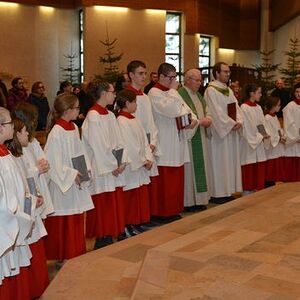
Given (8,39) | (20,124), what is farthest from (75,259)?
(8,39)

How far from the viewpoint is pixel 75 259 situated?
15.3ft

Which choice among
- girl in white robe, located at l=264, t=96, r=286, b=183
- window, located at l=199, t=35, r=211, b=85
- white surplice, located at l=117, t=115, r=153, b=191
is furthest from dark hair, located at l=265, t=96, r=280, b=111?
window, located at l=199, t=35, r=211, b=85

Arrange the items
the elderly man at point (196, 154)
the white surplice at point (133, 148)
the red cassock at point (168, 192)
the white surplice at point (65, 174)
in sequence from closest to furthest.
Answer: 1. the white surplice at point (65, 174)
2. the white surplice at point (133, 148)
3. the red cassock at point (168, 192)
4. the elderly man at point (196, 154)

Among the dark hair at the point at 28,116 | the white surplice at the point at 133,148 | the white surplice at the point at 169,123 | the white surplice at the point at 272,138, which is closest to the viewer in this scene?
the dark hair at the point at 28,116

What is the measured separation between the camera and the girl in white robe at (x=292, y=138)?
28.9ft

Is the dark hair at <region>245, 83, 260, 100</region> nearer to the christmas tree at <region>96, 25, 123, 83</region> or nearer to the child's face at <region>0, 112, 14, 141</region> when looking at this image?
the child's face at <region>0, 112, 14, 141</region>

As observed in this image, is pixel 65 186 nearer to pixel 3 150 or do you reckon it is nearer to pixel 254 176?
pixel 3 150

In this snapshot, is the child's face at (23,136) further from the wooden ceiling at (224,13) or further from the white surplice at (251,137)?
the wooden ceiling at (224,13)

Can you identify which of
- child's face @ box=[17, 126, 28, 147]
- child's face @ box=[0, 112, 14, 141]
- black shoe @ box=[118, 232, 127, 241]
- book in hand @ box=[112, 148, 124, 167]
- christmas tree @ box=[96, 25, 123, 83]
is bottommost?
black shoe @ box=[118, 232, 127, 241]

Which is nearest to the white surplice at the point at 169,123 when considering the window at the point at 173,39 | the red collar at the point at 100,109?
the red collar at the point at 100,109

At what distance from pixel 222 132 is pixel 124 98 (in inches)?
82.9

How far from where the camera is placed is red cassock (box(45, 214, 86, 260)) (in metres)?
4.92

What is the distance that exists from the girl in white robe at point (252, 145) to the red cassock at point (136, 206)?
98.4 inches

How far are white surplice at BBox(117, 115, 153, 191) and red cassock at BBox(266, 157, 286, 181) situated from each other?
3.31 metres
